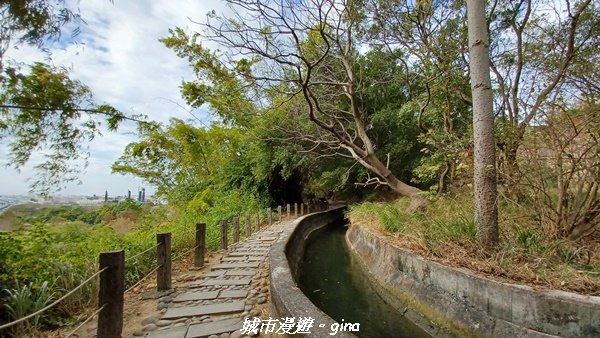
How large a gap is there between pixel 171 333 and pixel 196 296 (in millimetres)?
1036

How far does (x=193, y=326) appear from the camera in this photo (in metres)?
3.34

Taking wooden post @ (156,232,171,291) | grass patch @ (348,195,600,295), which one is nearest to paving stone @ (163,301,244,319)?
wooden post @ (156,232,171,291)

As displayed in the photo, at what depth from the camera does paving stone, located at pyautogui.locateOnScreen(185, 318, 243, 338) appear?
3.19 meters

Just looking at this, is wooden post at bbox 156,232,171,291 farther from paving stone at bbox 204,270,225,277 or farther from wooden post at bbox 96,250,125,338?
wooden post at bbox 96,250,125,338

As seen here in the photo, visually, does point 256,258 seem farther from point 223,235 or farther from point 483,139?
point 483,139

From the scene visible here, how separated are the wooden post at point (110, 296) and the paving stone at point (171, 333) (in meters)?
0.39

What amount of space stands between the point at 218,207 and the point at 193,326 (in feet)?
28.5

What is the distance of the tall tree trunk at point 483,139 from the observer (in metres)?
4.57

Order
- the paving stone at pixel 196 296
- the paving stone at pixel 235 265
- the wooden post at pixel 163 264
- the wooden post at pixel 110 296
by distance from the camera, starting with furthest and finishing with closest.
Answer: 1. the paving stone at pixel 235 265
2. the wooden post at pixel 163 264
3. the paving stone at pixel 196 296
4. the wooden post at pixel 110 296

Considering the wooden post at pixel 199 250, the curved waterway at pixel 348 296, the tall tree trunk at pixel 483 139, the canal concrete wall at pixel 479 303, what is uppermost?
the tall tree trunk at pixel 483 139

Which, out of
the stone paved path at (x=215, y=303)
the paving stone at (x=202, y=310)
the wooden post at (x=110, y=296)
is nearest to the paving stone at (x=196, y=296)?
the stone paved path at (x=215, y=303)

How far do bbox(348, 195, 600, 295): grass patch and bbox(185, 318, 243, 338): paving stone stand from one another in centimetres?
315

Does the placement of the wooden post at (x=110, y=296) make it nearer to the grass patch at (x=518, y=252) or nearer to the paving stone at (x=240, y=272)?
the paving stone at (x=240, y=272)

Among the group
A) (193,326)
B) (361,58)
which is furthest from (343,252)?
(361,58)
